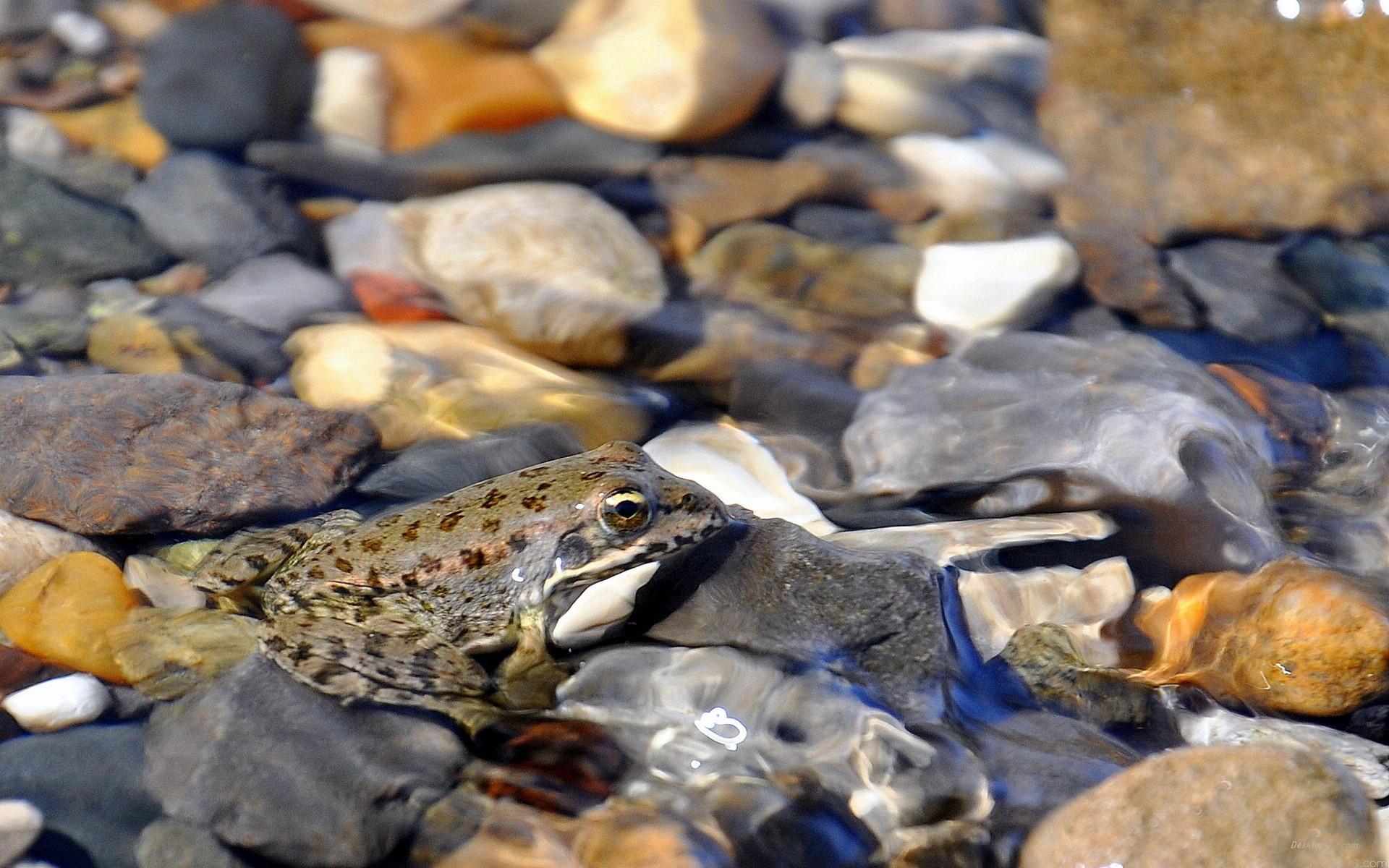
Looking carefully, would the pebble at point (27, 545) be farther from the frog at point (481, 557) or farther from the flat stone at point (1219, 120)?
the flat stone at point (1219, 120)

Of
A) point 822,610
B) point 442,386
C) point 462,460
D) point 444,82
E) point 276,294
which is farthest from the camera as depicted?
point 444,82

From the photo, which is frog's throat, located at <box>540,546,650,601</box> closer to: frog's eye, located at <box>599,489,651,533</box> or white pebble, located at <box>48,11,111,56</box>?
frog's eye, located at <box>599,489,651,533</box>

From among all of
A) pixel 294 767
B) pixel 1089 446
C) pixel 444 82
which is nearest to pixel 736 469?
pixel 1089 446

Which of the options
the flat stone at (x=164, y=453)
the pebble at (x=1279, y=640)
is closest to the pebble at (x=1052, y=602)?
the pebble at (x=1279, y=640)

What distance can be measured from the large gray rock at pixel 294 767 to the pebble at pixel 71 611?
0.50m

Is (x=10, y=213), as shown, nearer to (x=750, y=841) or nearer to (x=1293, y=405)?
(x=750, y=841)

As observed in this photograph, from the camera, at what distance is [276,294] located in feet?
19.4

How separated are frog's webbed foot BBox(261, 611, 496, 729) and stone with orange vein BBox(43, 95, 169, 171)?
14.1 ft

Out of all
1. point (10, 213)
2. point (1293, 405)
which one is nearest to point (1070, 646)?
point (1293, 405)

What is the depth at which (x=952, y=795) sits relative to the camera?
3633mm

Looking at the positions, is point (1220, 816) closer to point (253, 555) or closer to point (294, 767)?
point (294, 767)

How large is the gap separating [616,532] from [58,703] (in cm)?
226

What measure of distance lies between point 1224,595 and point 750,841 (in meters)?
2.45

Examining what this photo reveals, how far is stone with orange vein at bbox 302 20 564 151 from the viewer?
7.11 metres
